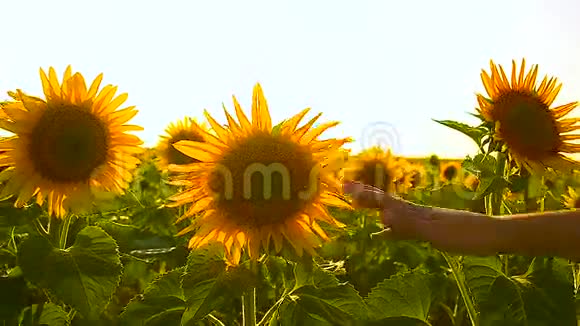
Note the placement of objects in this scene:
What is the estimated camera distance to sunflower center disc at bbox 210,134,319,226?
2176mm

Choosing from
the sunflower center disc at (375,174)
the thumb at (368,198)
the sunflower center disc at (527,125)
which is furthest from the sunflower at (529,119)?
the sunflower center disc at (375,174)

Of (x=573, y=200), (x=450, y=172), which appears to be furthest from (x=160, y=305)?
(x=450, y=172)

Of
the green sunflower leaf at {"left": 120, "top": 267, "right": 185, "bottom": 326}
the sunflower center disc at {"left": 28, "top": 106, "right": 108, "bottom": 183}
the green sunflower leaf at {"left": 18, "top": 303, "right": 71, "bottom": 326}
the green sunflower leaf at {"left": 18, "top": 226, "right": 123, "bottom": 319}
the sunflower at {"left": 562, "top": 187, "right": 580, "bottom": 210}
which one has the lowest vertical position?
the green sunflower leaf at {"left": 18, "top": 303, "right": 71, "bottom": 326}

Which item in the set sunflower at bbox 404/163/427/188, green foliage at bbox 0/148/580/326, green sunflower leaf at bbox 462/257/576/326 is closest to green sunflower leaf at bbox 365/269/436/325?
green foliage at bbox 0/148/580/326

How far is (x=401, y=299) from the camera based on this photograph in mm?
2660

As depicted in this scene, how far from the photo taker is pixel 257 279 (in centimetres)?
209

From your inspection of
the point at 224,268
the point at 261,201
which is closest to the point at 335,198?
the point at 261,201

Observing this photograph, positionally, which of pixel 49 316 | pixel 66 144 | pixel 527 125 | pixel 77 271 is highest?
pixel 527 125

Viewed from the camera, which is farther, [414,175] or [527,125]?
[414,175]

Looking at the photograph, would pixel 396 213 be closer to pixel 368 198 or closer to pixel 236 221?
pixel 368 198

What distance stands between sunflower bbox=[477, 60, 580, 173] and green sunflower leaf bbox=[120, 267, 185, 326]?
4.64 feet

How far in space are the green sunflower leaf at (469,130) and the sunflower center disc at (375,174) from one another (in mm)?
2633

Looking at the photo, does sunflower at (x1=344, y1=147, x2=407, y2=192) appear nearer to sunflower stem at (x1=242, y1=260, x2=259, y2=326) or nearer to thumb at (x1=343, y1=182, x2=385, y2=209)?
sunflower stem at (x1=242, y1=260, x2=259, y2=326)

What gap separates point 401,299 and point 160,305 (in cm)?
82
